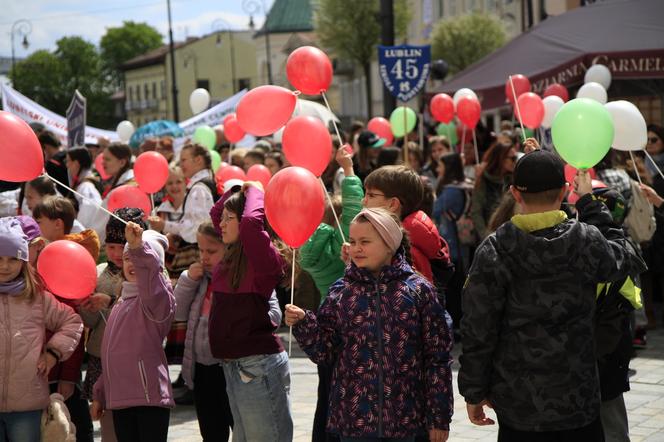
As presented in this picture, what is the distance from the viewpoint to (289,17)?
336 ft

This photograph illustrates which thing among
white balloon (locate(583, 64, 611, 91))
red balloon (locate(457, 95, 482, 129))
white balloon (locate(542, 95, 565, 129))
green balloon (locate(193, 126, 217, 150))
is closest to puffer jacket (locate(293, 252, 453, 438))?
white balloon (locate(542, 95, 565, 129))

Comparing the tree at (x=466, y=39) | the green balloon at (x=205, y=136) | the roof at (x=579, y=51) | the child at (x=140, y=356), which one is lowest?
the child at (x=140, y=356)

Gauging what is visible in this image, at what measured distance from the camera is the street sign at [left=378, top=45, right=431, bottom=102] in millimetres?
12891

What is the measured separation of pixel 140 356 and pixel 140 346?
0.17ft

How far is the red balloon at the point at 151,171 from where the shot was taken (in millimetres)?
8438

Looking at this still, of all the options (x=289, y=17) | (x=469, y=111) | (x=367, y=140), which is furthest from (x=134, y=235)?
(x=289, y=17)

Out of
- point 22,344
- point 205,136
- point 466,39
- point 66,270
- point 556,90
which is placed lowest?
point 22,344

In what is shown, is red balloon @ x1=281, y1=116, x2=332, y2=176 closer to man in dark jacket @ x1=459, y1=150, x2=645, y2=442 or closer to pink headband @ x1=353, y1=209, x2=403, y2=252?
pink headband @ x1=353, y1=209, x2=403, y2=252

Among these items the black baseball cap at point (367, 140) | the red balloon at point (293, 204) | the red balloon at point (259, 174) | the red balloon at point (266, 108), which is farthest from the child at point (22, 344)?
the black baseball cap at point (367, 140)

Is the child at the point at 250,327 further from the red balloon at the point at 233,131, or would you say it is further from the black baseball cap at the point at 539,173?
the red balloon at the point at 233,131

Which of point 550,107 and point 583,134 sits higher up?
point 550,107

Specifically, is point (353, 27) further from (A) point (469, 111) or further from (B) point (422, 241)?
(B) point (422, 241)

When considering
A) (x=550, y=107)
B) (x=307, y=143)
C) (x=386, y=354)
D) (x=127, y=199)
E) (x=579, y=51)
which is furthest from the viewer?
(x=579, y=51)

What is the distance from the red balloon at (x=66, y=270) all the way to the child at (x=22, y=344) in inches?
4.9
